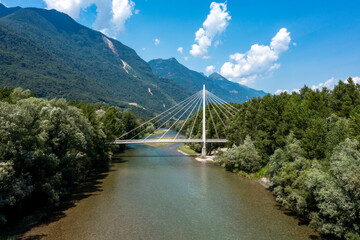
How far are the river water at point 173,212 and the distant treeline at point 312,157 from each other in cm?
232

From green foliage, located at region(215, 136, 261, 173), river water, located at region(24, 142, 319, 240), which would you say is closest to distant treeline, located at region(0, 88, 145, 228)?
river water, located at region(24, 142, 319, 240)

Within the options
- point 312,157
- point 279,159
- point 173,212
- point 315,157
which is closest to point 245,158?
point 279,159

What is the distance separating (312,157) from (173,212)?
15047 millimetres

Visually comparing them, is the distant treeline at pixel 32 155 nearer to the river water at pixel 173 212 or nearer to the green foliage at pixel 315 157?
the river water at pixel 173 212

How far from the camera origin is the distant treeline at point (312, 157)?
1541cm

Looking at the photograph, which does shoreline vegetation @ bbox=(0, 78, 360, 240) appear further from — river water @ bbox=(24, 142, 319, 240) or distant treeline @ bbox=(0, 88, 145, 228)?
river water @ bbox=(24, 142, 319, 240)

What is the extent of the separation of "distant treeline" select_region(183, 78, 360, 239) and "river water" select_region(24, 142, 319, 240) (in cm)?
232

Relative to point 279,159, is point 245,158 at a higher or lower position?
lower

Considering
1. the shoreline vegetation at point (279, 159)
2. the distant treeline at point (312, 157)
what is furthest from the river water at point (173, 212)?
the distant treeline at point (312, 157)

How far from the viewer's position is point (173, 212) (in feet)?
Result: 75.2

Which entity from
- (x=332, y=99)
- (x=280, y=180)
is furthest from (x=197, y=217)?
(x=332, y=99)

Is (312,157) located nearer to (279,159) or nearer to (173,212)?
(279,159)

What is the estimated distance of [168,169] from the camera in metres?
43.0

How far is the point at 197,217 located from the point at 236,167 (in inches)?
857
